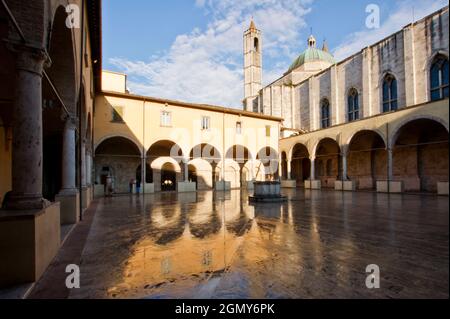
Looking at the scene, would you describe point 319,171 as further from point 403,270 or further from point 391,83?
point 403,270

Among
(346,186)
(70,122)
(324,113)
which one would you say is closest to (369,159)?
(346,186)

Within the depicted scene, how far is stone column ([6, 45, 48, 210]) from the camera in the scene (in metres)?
4.42

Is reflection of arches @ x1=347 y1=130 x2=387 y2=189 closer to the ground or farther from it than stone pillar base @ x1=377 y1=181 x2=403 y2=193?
farther from it

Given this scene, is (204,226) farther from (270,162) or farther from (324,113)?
(324,113)

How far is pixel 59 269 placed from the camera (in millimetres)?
4539

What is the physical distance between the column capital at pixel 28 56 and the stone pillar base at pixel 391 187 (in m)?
21.5

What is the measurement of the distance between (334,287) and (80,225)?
755 cm

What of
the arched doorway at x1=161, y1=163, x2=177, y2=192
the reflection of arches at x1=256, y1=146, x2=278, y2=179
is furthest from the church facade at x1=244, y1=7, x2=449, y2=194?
the arched doorway at x1=161, y1=163, x2=177, y2=192

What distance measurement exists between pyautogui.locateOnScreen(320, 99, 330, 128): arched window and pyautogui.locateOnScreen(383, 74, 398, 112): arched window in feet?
25.0

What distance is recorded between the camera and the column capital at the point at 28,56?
14.2 ft

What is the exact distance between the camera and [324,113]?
3362cm

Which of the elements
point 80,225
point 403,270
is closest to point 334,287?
point 403,270

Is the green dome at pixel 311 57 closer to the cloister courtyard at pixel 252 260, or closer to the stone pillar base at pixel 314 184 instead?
the stone pillar base at pixel 314 184

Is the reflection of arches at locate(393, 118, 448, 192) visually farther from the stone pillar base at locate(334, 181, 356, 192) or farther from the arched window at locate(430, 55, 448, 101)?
the stone pillar base at locate(334, 181, 356, 192)
